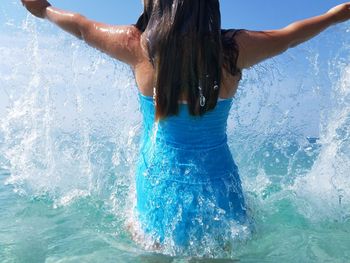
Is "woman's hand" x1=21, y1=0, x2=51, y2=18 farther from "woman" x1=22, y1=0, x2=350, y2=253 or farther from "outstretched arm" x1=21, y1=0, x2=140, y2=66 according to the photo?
"outstretched arm" x1=21, y1=0, x2=140, y2=66

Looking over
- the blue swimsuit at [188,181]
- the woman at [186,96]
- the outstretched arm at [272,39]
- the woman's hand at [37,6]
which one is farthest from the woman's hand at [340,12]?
the woman's hand at [37,6]

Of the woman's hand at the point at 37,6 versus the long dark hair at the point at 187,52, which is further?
the woman's hand at the point at 37,6

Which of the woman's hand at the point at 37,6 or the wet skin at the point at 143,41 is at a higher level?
the woman's hand at the point at 37,6

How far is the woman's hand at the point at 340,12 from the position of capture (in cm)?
312

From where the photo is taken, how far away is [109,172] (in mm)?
5977

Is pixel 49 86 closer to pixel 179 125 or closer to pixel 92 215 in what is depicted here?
pixel 92 215

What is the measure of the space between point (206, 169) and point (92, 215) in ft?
6.49

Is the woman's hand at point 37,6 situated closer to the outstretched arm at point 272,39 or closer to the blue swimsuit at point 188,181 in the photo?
the blue swimsuit at point 188,181

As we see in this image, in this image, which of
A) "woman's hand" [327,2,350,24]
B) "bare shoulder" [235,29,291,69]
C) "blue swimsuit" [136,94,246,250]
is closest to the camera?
"bare shoulder" [235,29,291,69]

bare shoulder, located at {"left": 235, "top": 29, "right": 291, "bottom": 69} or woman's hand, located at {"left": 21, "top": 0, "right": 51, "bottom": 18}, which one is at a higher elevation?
woman's hand, located at {"left": 21, "top": 0, "right": 51, "bottom": 18}

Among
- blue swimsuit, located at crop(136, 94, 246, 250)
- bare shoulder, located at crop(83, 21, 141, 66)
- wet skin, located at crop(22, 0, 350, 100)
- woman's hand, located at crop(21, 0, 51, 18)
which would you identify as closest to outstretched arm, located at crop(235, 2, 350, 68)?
wet skin, located at crop(22, 0, 350, 100)

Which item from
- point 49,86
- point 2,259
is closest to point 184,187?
point 2,259

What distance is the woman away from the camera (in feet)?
8.80

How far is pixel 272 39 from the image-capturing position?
9.27ft
